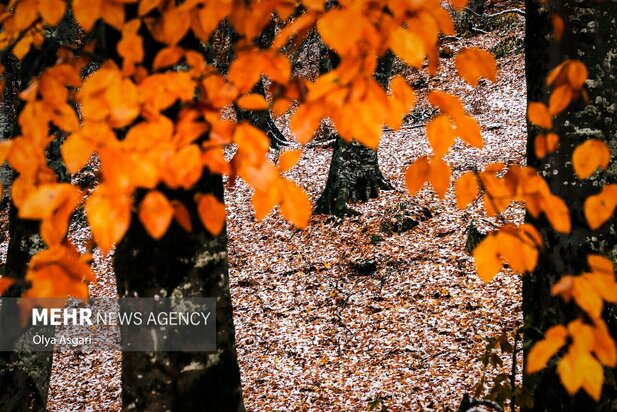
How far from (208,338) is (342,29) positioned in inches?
61.2

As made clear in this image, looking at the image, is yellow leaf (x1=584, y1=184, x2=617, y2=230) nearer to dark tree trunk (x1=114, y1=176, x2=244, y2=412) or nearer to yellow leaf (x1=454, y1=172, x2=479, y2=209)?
yellow leaf (x1=454, y1=172, x2=479, y2=209)

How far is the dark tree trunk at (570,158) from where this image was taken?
2.66 meters

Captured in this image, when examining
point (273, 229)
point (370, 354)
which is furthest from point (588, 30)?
point (273, 229)

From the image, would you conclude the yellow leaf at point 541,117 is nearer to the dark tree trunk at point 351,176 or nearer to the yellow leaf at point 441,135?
the yellow leaf at point 441,135

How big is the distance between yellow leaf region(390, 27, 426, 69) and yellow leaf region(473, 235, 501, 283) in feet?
1.89

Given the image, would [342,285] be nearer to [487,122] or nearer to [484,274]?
[484,274]

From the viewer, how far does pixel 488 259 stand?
1.43 m

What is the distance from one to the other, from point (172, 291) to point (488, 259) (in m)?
1.39

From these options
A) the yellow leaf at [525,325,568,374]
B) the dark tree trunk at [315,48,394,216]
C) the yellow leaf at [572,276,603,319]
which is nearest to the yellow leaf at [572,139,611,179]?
the yellow leaf at [572,276,603,319]

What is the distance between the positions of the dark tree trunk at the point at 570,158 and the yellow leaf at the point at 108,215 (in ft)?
7.62

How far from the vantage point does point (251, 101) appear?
1.52 m

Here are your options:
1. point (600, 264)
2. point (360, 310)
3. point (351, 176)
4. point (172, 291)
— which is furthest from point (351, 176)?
point (600, 264)

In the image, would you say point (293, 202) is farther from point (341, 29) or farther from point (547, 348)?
point (547, 348)

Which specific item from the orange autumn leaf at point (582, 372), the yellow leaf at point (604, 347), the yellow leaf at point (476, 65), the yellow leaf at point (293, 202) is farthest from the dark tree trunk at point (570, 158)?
the yellow leaf at point (293, 202)
